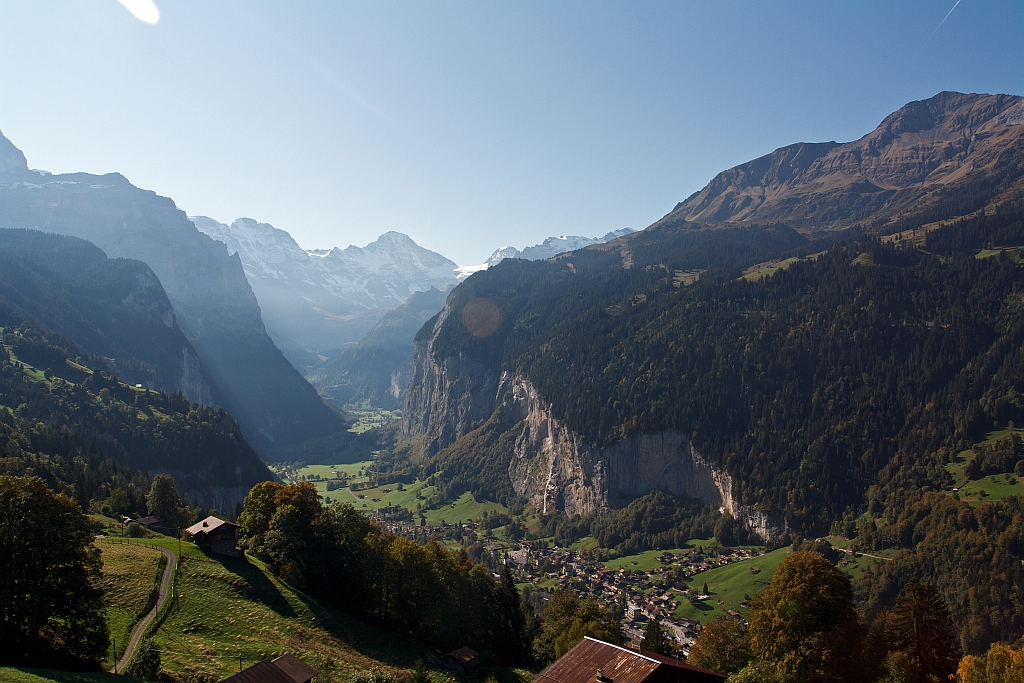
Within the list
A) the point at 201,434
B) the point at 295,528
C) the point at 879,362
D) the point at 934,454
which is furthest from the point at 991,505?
the point at 201,434

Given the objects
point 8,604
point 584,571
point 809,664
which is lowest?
point 584,571

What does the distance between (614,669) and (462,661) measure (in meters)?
22.6

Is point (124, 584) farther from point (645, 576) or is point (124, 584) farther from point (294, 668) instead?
point (645, 576)

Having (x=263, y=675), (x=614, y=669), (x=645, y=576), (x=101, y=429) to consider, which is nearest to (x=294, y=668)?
(x=263, y=675)

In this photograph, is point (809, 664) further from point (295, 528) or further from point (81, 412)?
point (81, 412)

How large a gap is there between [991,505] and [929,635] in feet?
263

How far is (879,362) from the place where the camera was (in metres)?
150

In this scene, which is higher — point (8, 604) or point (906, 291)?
point (906, 291)

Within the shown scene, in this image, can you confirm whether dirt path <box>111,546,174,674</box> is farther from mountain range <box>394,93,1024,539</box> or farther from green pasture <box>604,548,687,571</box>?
mountain range <box>394,93,1024,539</box>

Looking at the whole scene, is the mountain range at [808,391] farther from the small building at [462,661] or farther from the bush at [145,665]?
the bush at [145,665]

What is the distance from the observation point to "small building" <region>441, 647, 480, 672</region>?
49.3m

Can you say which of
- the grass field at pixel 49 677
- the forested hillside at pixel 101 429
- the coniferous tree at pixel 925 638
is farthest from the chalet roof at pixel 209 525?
the coniferous tree at pixel 925 638

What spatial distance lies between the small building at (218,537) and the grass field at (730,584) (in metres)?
79.6

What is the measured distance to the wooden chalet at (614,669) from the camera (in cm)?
3089
